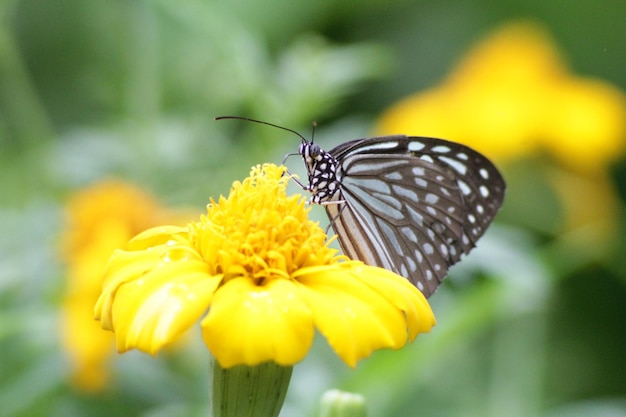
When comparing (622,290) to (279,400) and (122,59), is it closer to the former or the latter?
(122,59)

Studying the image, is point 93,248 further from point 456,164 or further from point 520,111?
point 520,111

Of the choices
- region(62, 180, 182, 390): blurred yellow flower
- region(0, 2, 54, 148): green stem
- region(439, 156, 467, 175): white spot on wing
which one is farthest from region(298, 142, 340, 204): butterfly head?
region(0, 2, 54, 148): green stem

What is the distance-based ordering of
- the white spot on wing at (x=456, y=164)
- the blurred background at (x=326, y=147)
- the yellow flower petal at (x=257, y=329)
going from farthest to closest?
the blurred background at (x=326, y=147)
the white spot on wing at (x=456, y=164)
the yellow flower petal at (x=257, y=329)

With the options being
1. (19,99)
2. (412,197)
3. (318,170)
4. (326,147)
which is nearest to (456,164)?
(412,197)

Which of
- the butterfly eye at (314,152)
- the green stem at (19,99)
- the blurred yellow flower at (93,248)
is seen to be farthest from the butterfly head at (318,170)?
the green stem at (19,99)

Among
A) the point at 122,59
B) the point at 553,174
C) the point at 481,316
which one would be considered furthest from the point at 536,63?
the point at 481,316

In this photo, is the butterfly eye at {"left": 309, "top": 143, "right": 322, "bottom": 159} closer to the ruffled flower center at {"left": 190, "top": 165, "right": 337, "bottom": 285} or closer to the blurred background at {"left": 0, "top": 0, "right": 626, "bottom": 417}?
the ruffled flower center at {"left": 190, "top": 165, "right": 337, "bottom": 285}

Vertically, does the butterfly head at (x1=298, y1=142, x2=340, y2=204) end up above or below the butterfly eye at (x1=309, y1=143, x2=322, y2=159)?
below

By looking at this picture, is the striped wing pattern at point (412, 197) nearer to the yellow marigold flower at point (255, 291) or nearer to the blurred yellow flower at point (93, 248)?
the yellow marigold flower at point (255, 291)
